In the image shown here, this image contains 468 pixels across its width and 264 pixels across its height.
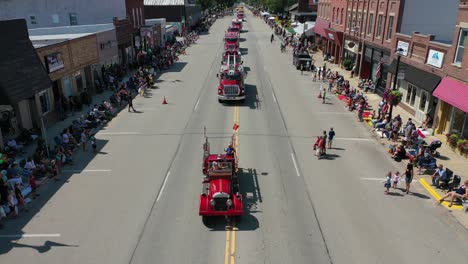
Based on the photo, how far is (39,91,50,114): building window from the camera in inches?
1029

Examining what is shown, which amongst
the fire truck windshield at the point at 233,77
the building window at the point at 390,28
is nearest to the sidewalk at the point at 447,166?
the building window at the point at 390,28

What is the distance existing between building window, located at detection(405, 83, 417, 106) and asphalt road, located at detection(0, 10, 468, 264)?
5.48 metres

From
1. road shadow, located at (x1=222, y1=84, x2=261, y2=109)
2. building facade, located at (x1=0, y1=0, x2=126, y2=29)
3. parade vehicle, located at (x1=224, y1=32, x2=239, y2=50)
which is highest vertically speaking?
building facade, located at (x1=0, y1=0, x2=126, y2=29)

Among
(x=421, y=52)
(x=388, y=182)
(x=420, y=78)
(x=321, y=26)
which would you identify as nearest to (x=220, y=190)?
(x=388, y=182)

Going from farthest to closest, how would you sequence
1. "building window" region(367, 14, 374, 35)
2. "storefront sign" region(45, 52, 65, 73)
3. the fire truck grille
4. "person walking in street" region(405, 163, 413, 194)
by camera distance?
"building window" region(367, 14, 374, 35), the fire truck grille, "storefront sign" region(45, 52, 65, 73), "person walking in street" region(405, 163, 413, 194)

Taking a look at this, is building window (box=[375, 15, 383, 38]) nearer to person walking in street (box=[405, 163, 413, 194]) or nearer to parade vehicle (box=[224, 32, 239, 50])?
parade vehicle (box=[224, 32, 239, 50])

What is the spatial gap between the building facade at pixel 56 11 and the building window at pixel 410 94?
120 ft

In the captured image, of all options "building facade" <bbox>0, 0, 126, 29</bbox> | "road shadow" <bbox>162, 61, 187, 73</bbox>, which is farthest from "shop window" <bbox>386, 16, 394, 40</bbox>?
"building facade" <bbox>0, 0, 126, 29</bbox>

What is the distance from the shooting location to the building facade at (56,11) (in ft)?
140

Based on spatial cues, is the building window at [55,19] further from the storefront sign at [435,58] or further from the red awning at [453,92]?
the red awning at [453,92]

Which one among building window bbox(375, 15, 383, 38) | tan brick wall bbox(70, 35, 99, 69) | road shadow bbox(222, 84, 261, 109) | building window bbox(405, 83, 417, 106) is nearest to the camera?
building window bbox(405, 83, 417, 106)

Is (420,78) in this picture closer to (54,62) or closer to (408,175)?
(408,175)

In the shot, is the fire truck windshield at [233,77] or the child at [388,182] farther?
the fire truck windshield at [233,77]

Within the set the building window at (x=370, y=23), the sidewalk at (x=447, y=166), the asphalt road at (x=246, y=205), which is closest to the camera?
the asphalt road at (x=246, y=205)
